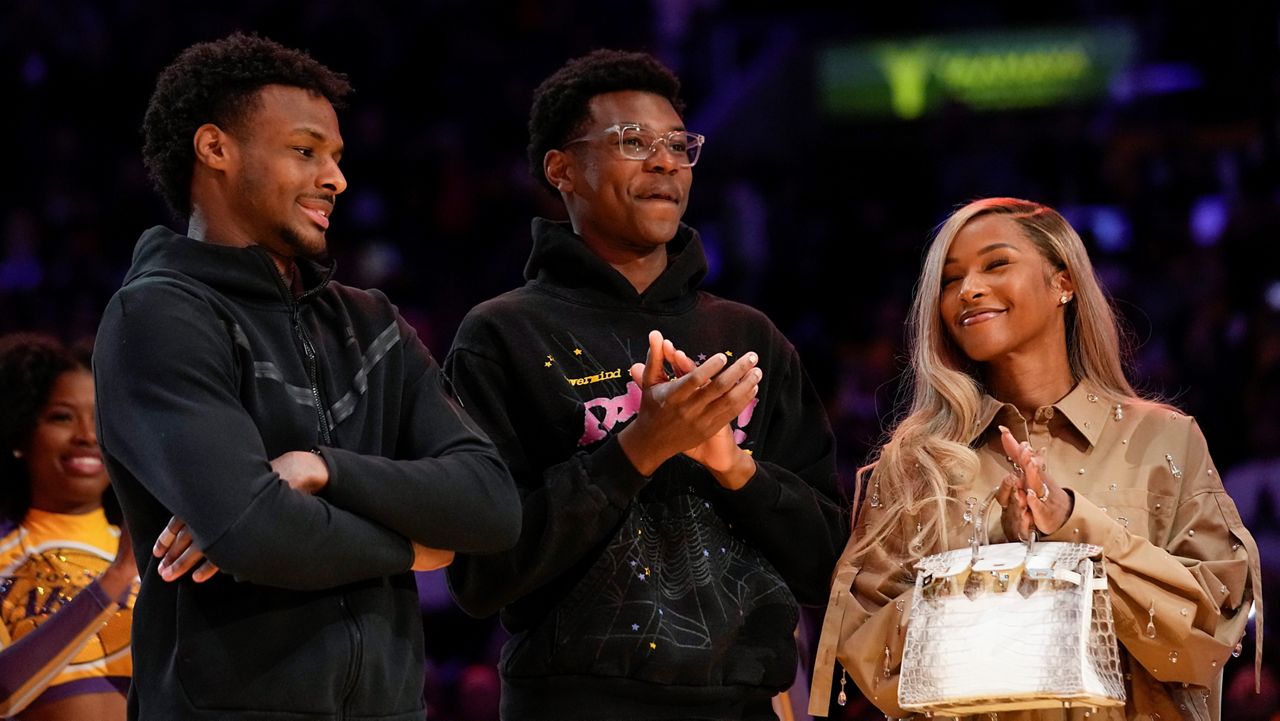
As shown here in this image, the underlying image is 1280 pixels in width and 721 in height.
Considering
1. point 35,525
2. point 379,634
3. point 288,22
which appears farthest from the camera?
point 288,22

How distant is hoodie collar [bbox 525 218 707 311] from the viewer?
400cm

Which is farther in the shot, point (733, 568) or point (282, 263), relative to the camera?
point (733, 568)

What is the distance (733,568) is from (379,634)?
1.01 m

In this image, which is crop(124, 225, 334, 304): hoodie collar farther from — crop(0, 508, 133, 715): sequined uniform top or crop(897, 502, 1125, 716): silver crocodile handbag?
crop(897, 502, 1125, 716): silver crocodile handbag

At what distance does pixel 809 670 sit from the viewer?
4.84 meters

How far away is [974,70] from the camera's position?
517 inches

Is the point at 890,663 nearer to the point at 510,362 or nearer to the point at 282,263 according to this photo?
the point at 510,362

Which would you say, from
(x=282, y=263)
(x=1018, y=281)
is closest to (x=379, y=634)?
(x=282, y=263)

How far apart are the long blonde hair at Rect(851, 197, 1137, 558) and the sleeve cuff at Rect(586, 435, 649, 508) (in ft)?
2.00

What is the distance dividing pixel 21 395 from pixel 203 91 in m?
1.65

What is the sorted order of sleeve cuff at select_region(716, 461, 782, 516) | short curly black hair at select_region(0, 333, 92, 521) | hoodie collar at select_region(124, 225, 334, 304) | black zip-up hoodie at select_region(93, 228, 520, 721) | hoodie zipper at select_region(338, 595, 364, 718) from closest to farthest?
1. black zip-up hoodie at select_region(93, 228, 520, 721)
2. hoodie zipper at select_region(338, 595, 364, 718)
3. hoodie collar at select_region(124, 225, 334, 304)
4. sleeve cuff at select_region(716, 461, 782, 516)
5. short curly black hair at select_region(0, 333, 92, 521)

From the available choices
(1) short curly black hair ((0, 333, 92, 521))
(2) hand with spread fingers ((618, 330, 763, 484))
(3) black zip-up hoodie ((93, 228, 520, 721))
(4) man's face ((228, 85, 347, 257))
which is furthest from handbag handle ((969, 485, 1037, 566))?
(1) short curly black hair ((0, 333, 92, 521))

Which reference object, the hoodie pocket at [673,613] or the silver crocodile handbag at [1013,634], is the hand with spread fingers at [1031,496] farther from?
the hoodie pocket at [673,613]

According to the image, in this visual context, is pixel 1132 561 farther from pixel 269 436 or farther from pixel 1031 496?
pixel 269 436
